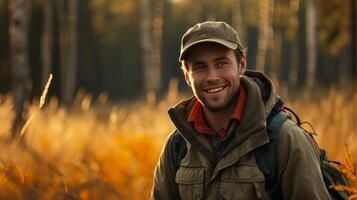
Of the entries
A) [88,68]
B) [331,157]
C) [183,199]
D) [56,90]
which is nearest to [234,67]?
[183,199]

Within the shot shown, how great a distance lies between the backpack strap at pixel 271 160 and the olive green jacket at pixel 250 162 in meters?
0.02

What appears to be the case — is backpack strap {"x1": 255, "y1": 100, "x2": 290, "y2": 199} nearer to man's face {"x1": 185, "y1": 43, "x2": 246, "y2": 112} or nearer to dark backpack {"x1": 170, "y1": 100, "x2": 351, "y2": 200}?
dark backpack {"x1": 170, "y1": 100, "x2": 351, "y2": 200}

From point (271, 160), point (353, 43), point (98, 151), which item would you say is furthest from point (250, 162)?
point (353, 43)

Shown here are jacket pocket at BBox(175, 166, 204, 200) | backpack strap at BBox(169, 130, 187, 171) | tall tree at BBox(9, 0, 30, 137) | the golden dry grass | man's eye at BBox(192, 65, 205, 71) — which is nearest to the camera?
→ jacket pocket at BBox(175, 166, 204, 200)

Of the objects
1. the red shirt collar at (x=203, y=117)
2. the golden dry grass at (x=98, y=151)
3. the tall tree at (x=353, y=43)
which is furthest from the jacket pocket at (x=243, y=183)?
the tall tree at (x=353, y=43)

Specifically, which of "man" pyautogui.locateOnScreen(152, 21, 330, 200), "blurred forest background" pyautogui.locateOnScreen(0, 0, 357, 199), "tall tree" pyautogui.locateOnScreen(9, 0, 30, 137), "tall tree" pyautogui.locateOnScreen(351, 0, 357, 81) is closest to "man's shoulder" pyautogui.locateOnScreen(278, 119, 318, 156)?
"man" pyautogui.locateOnScreen(152, 21, 330, 200)

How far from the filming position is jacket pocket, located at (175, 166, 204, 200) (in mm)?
2828

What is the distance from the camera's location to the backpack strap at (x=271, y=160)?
105 inches

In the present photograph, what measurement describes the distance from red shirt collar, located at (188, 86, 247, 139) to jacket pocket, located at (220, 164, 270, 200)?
0.77 ft

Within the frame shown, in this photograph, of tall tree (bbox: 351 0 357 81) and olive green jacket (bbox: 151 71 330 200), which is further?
tall tree (bbox: 351 0 357 81)

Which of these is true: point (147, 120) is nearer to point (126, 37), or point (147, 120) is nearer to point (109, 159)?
point (109, 159)

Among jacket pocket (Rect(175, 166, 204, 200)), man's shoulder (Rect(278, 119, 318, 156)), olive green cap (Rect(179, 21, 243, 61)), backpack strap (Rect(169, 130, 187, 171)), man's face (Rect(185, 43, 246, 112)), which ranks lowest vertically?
jacket pocket (Rect(175, 166, 204, 200))

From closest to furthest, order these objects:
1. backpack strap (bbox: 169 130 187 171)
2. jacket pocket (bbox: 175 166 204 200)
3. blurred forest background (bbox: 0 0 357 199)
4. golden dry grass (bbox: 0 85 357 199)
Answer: jacket pocket (bbox: 175 166 204 200) < backpack strap (bbox: 169 130 187 171) < golden dry grass (bbox: 0 85 357 199) < blurred forest background (bbox: 0 0 357 199)

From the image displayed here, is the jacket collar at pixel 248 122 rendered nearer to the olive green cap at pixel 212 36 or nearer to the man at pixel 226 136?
the man at pixel 226 136
